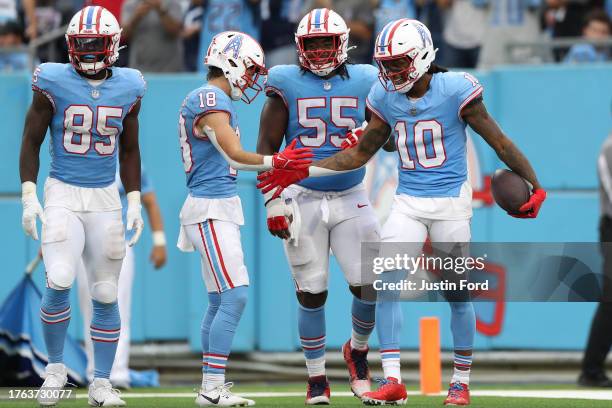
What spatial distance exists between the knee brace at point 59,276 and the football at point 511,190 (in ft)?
7.13

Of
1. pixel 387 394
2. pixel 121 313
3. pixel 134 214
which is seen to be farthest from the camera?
pixel 121 313

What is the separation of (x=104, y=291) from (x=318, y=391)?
1259 mm

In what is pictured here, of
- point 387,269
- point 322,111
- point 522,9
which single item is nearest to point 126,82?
point 322,111

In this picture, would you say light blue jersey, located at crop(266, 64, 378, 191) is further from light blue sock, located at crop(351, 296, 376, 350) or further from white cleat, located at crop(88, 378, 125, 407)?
white cleat, located at crop(88, 378, 125, 407)

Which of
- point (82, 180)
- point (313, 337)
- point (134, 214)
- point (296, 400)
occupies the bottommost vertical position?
point (296, 400)

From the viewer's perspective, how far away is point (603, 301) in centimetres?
865

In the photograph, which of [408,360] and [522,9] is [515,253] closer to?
[408,360]

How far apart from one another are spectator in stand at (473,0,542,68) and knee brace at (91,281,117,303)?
4.64 meters

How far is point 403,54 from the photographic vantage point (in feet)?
21.5

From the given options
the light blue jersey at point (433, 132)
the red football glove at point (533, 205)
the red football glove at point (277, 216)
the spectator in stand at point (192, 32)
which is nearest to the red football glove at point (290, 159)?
the red football glove at point (277, 216)

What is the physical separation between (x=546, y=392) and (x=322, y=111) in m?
2.57

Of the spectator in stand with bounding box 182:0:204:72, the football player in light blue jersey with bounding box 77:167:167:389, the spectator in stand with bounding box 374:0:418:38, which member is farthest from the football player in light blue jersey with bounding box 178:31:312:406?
the spectator in stand with bounding box 182:0:204:72

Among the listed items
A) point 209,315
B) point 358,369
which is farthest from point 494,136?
point 209,315

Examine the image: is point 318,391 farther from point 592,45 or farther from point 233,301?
point 592,45
